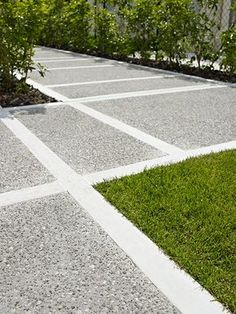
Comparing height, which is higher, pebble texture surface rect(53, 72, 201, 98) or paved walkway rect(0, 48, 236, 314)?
pebble texture surface rect(53, 72, 201, 98)

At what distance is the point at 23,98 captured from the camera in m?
7.38

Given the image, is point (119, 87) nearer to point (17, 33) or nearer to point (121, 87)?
point (121, 87)

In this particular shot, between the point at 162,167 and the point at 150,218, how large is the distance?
1.14 m

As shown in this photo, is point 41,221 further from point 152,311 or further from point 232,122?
point 232,122

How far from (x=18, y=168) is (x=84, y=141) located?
115cm

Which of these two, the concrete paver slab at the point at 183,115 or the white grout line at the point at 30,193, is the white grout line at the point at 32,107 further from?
the white grout line at the point at 30,193

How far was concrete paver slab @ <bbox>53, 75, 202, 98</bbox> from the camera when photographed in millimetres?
8180

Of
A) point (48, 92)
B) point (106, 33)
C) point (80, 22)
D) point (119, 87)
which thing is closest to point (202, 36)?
point (119, 87)

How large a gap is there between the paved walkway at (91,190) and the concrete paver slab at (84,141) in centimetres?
1

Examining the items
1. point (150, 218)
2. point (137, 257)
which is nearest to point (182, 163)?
point (150, 218)

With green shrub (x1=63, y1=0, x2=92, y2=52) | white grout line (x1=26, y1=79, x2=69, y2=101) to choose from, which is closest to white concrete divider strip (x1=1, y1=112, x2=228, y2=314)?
white grout line (x1=26, y1=79, x2=69, y2=101)

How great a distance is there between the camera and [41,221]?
10.9ft

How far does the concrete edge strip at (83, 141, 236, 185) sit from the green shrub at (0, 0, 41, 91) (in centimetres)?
396

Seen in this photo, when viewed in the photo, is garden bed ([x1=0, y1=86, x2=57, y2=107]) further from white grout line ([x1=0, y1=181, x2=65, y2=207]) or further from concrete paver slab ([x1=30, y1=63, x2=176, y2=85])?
white grout line ([x1=0, y1=181, x2=65, y2=207])
